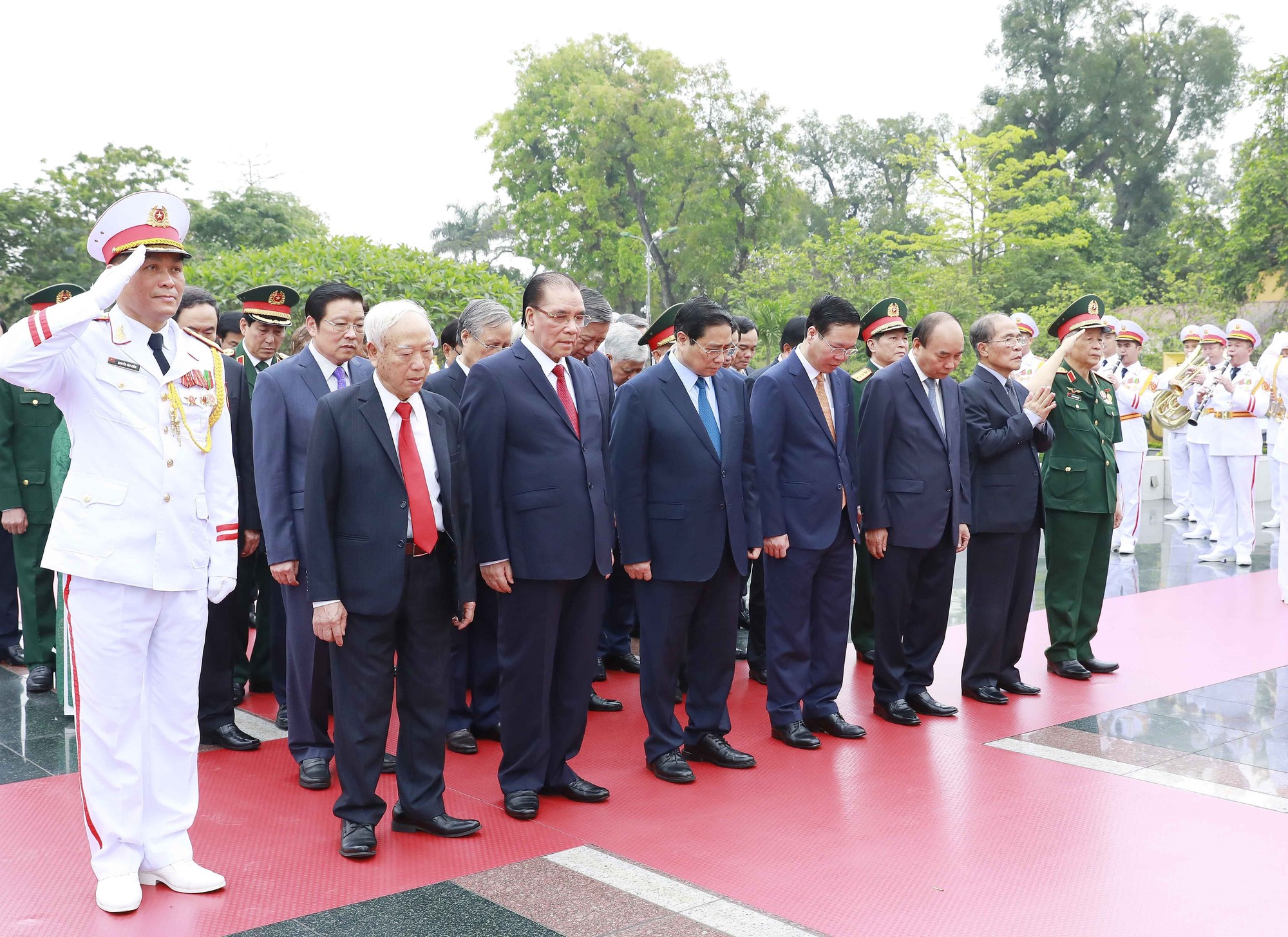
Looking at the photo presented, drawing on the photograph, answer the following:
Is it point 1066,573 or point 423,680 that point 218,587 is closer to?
point 423,680

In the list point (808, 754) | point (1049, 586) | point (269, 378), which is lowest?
point (808, 754)

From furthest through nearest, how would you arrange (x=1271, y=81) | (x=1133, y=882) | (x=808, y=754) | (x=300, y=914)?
(x=1271, y=81)
(x=808, y=754)
(x=1133, y=882)
(x=300, y=914)

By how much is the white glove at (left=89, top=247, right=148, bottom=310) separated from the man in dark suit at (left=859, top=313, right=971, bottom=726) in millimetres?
3346

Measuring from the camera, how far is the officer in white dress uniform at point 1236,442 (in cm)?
1088

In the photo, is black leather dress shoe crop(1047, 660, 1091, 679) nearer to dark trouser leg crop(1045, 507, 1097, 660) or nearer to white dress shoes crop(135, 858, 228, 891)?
dark trouser leg crop(1045, 507, 1097, 660)

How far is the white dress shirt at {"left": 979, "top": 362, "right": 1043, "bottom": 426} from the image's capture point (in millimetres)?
5984

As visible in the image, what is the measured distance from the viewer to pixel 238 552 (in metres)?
5.23

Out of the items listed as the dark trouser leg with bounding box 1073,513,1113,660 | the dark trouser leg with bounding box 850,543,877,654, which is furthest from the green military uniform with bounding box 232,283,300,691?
the dark trouser leg with bounding box 1073,513,1113,660

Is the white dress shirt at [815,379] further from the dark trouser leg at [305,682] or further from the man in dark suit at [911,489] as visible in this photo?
the dark trouser leg at [305,682]

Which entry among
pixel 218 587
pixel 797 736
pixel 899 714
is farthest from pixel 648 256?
pixel 218 587

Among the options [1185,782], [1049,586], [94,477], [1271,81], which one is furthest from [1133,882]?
[1271,81]

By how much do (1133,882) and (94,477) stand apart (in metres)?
3.44

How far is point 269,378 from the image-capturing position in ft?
15.6

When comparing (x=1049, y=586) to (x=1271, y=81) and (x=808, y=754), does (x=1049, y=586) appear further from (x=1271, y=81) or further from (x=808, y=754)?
(x=1271, y=81)
